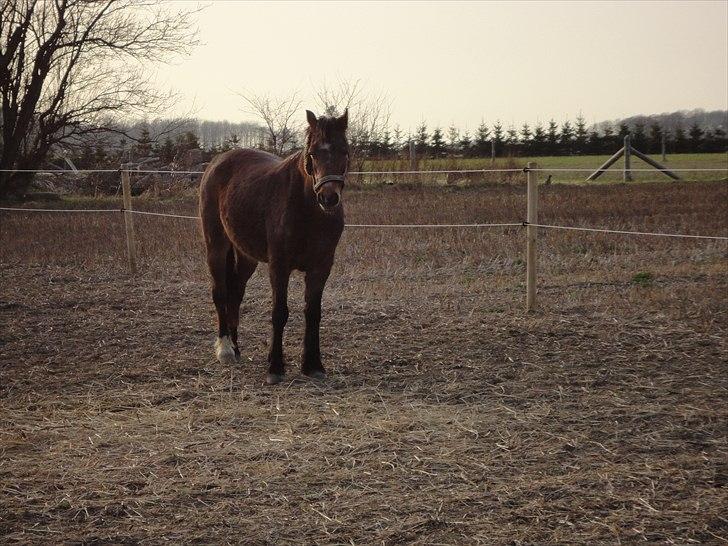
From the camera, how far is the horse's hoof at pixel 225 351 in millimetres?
5984

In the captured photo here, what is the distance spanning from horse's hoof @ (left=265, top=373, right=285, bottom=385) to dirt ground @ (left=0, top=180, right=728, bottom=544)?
0.09 metres

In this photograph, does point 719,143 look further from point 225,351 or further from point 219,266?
point 225,351

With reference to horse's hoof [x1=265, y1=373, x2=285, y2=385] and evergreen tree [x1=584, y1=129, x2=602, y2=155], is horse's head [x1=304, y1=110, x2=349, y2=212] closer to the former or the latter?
horse's hoof [x1=265, y1=373, x2=285, y2=385]

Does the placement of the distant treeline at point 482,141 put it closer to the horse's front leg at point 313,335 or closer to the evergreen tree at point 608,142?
the evergreen tree at point 608,142

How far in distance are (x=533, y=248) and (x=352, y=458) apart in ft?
13.8

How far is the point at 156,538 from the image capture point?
3.15 m

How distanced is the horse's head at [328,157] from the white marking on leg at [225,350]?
1.53 m

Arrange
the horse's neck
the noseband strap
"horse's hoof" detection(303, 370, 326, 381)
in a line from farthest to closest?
"horse's hoof" detection(303, 370, 326, 381)
the horse's neck
the noseband strap

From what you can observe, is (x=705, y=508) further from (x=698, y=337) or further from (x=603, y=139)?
(x=603, y=139)

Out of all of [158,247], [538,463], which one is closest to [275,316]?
[538,463]

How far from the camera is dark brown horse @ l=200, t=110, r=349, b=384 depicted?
5.05 metres

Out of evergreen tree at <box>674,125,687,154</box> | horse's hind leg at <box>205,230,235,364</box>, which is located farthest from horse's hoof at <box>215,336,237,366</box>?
evergreen tree at <box>674,125,687,154</box>

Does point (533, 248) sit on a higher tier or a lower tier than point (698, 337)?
higher

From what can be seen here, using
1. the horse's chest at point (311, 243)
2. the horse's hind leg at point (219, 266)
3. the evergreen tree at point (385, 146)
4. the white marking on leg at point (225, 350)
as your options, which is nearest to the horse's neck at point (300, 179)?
the horse's chest at point (311, 243)
